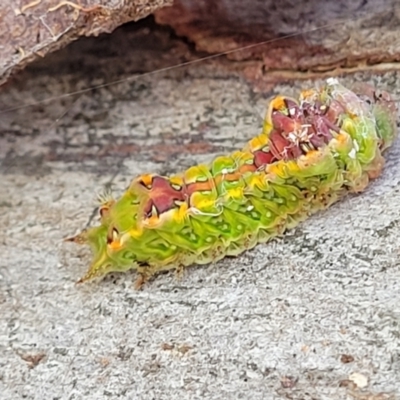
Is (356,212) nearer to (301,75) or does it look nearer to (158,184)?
(158,184)

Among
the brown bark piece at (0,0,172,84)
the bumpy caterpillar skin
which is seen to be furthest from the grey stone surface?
the brown bark piece at (0,0,172,84)

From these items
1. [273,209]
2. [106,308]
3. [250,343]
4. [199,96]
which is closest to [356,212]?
[273,209]


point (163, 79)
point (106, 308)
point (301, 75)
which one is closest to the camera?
point (106, 308)

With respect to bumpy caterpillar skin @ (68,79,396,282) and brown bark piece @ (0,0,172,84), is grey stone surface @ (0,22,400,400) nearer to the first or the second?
bumpy caterpillar skin @ (68,79,396,282)

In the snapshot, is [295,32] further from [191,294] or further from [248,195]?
[191,294]

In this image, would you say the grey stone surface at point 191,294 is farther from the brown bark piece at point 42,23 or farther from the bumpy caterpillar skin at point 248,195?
the brown bark piece at point 42,23

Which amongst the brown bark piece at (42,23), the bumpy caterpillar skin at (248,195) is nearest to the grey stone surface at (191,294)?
the bumpy caterpillar skin at (248,195)
